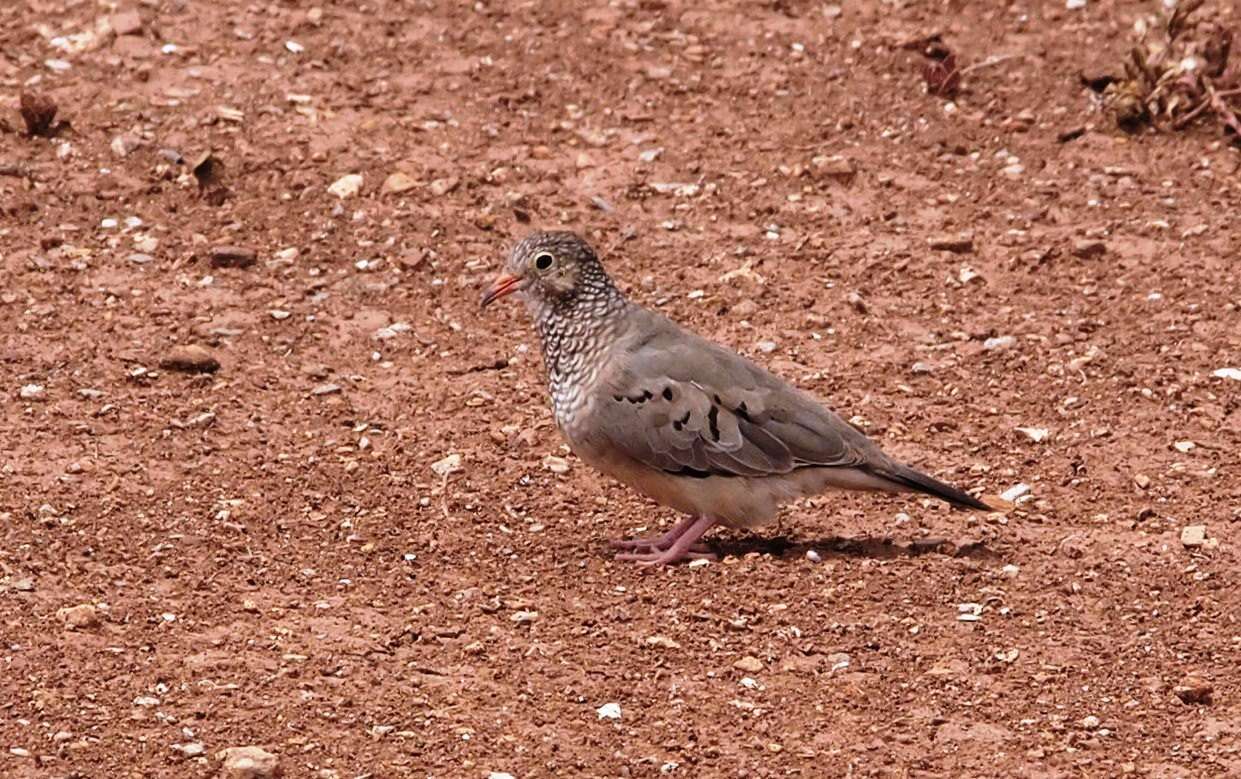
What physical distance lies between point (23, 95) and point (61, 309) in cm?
149

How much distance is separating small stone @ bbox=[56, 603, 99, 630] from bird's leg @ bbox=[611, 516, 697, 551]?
5.86 feet

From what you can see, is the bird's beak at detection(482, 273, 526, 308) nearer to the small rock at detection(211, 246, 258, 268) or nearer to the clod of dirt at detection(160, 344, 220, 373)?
the clod of dirt at detection(160, 344, 220, 373)

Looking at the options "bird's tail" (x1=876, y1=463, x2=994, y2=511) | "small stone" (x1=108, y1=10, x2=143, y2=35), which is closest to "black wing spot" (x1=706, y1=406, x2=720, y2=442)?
"bird's tail" (x1=876, y1=463, x2=994, y2=511)

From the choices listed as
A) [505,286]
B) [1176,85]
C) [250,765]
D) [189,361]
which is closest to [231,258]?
[189,361]

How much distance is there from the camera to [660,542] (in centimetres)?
729

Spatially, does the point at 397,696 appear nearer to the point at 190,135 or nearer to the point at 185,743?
the point at 185,743

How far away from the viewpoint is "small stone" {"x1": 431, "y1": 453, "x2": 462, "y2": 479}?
7.79 m

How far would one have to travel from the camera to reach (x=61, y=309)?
8797 mm

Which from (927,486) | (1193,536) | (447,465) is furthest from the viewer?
(447,465)

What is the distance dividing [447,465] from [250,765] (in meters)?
2.45

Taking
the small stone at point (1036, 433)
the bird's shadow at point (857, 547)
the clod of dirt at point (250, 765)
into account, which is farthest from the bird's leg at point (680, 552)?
the clod of dirt at point (250, 765)

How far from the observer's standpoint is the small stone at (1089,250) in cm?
956

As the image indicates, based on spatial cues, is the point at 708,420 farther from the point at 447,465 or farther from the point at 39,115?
the point at 39,115

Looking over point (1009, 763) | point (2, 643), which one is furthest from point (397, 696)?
point (1009, 763)
